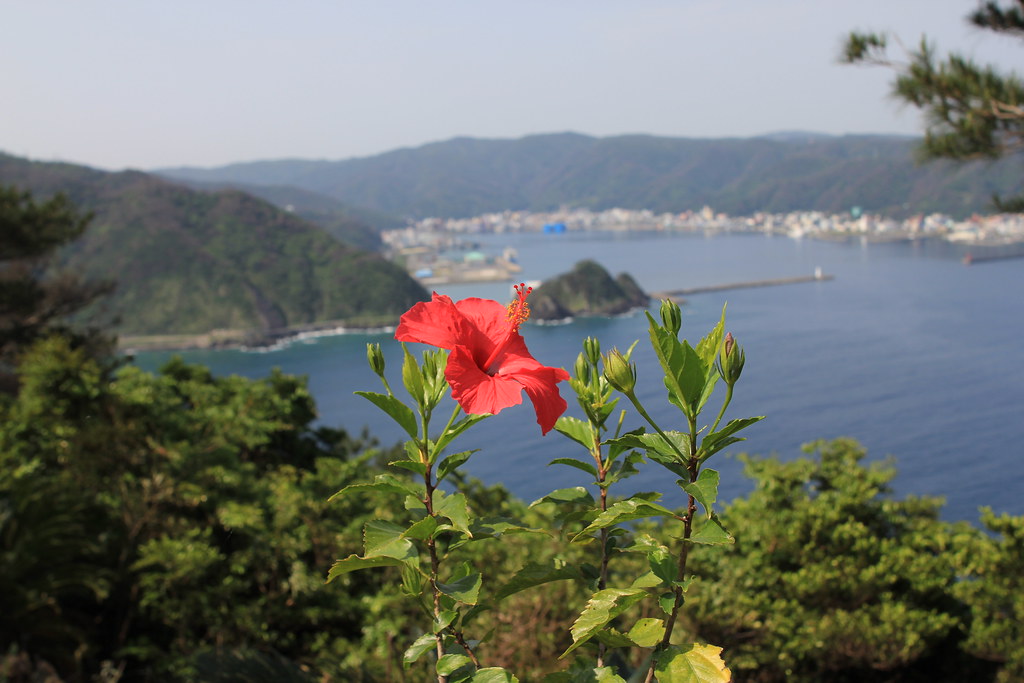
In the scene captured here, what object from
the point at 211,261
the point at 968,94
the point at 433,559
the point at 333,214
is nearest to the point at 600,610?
the point at 433,559

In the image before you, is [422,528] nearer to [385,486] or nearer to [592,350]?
[385,486]

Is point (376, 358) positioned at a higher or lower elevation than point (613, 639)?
higher

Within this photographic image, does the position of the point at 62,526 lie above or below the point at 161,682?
above

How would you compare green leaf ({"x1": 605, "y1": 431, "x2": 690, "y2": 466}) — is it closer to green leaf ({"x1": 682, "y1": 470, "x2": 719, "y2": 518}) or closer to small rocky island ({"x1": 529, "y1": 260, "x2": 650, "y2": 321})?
green leaf ({"x1": 682, "y1": 470, "x2": 719, "y2": 518})

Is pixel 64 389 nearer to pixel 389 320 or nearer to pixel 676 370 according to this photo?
pixel 676 370

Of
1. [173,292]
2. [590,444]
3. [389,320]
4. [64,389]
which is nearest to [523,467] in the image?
[64,389]

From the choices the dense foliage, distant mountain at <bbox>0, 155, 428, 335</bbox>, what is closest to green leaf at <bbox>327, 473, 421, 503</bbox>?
the dense foliage

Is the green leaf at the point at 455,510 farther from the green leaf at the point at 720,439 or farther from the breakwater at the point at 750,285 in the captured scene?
the breakwater at the point at 750,285
